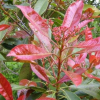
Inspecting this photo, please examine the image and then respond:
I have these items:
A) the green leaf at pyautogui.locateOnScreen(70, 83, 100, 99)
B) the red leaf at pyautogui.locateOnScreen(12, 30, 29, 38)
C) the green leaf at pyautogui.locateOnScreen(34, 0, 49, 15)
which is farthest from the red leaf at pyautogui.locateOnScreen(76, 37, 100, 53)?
the red leaf at pyautogui.locateOnScreen(12, 30, 29, 38)

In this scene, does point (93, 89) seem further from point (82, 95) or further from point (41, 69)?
point (41, 69)

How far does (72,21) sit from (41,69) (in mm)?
209

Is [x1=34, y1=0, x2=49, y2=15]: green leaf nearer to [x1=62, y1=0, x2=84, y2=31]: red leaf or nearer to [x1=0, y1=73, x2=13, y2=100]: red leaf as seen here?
[x1=62, y1=0, x2=84, y2=31]: red leaf

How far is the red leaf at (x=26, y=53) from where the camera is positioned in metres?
0.51

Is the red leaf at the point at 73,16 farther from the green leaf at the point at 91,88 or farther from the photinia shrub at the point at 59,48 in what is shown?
the green leaf at the point at 91,88

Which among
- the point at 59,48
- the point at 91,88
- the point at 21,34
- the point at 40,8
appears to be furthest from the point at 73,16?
the point at 21,34

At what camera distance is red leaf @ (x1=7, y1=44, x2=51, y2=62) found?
0.51 metres

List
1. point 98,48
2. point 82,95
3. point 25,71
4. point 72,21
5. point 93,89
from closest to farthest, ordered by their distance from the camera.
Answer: point 98,48 → point 72,21 → point 93,89 → point 82,95 → point 25,71

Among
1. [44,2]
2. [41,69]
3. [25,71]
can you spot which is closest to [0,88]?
[41,69]

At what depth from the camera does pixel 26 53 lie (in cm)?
53

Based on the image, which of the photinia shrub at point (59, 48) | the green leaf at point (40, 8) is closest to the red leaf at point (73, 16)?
the photinia shrub at point (59, 48)

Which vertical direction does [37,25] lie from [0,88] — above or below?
above

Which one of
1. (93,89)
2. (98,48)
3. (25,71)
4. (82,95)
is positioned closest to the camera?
(98,48)

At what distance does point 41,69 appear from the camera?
712 mm
